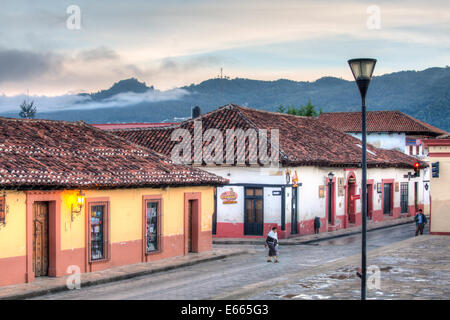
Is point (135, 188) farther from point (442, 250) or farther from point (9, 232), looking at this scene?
point (442, 250)

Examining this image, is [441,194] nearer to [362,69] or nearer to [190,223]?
[190,223]

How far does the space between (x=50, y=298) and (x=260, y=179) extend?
54.7 feet

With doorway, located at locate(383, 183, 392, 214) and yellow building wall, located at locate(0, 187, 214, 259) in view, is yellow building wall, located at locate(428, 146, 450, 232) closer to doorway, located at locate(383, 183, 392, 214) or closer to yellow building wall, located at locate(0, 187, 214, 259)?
yellow building wall, located at locate(0, 187, 214, 259)

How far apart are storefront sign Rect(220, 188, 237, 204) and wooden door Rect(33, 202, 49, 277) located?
14.2m

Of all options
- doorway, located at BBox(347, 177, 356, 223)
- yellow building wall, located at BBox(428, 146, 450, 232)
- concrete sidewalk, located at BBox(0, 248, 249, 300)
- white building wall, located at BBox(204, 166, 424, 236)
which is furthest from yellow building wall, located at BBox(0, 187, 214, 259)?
doorway, located at BBox(347, 177, 356, 223)

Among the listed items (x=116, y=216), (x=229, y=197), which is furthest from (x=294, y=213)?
(x=116, y=216)

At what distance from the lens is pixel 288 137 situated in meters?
36.0

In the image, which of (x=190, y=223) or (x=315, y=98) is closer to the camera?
(x=190, y=223)

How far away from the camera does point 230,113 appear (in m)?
36.3

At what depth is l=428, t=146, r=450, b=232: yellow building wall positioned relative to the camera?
102ft

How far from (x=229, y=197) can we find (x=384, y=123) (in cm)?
3474

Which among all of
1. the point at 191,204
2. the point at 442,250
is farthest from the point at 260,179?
the point at 442,250

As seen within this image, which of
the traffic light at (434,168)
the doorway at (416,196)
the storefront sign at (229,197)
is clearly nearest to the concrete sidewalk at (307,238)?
the storefront sign at (229,197)

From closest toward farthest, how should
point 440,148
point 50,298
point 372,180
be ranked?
point 50,298 → point 440,148 → point 372,180
